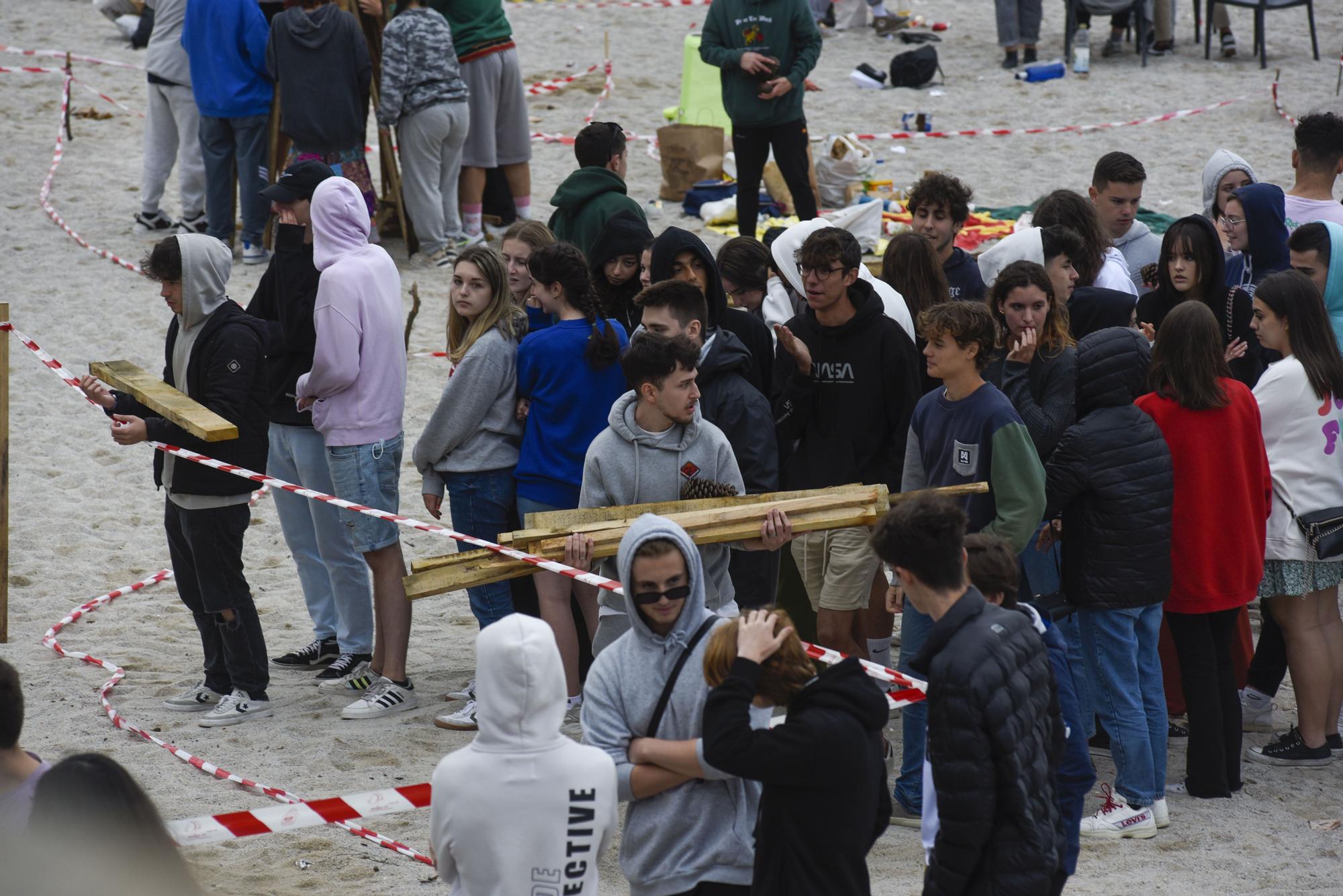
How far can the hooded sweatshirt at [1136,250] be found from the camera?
23.2 feet

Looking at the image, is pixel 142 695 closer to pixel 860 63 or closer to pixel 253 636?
pixel 253 636

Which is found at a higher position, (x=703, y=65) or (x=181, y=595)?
(x=703, y=65)

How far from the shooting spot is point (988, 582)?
375cm

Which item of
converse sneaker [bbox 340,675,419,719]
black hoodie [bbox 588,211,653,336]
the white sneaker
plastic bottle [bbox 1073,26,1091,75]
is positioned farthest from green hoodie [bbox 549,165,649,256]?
plastic bottle [bbox 1073,26,1091,75]

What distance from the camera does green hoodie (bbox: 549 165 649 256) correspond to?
6.93 metres

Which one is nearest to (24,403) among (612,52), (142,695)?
(142,695)

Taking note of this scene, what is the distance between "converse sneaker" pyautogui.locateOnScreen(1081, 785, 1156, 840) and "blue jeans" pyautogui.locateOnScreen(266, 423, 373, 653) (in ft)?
10.4

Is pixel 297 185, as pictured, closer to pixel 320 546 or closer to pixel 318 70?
pixel 320 546

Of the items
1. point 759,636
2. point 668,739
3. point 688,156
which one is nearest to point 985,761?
point 759,636

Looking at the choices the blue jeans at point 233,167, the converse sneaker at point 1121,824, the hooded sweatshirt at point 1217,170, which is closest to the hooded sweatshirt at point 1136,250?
the hooded sweatshirt at point 1217,170

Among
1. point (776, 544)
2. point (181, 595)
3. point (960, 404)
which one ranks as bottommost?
point (181, 595)

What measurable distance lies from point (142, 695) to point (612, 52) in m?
12.7

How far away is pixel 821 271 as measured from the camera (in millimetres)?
5324

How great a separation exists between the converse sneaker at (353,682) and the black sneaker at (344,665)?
1cm
